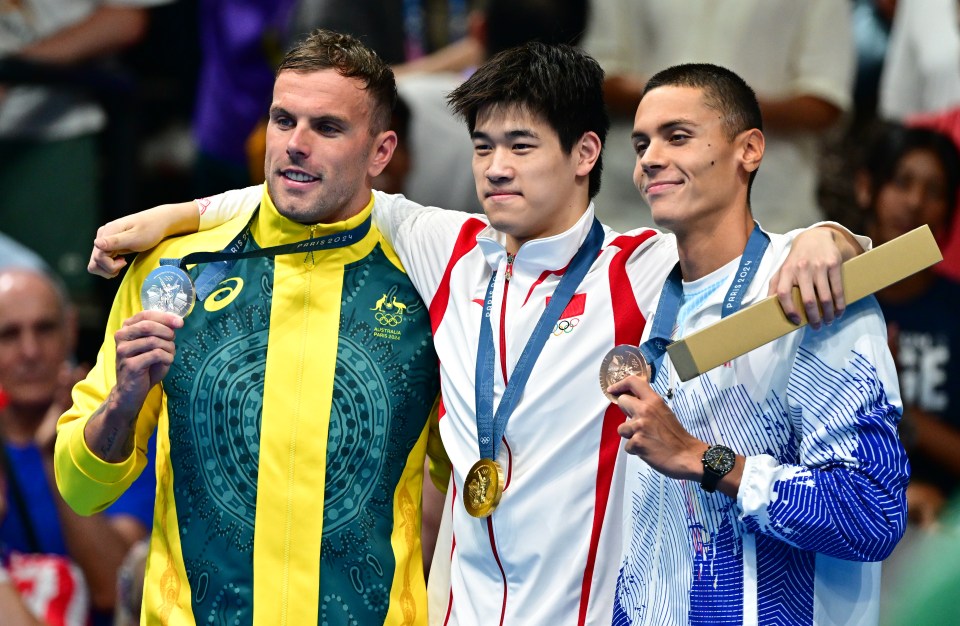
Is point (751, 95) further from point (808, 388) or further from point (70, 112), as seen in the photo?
point (70, 112)

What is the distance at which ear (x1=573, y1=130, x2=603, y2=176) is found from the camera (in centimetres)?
388

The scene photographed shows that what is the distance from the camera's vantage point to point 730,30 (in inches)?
239

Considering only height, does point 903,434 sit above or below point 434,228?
below

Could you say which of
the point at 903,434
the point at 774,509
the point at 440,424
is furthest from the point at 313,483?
the point at 903,434

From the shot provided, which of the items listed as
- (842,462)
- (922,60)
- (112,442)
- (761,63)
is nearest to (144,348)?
(112,442)

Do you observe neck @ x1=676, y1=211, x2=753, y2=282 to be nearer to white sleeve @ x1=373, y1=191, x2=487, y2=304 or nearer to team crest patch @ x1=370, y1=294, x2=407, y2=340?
white sleeve @ x1=373, y1=191, x2=487, y2=304

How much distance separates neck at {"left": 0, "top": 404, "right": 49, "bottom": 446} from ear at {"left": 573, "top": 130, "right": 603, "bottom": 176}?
2.82 metres

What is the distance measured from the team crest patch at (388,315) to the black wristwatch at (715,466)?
1.03 meters

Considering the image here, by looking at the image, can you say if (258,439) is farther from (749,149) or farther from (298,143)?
(749,149)

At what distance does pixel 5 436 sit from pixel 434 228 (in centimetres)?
242

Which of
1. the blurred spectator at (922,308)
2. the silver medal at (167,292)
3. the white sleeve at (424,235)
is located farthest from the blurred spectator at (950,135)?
the silver medal at (167,292)

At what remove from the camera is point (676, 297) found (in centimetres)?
359

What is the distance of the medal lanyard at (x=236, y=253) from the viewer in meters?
3.93

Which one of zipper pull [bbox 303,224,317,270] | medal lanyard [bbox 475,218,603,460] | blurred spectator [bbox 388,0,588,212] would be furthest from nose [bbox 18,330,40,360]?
medal lanyard [bbox 475,218,603,460]
